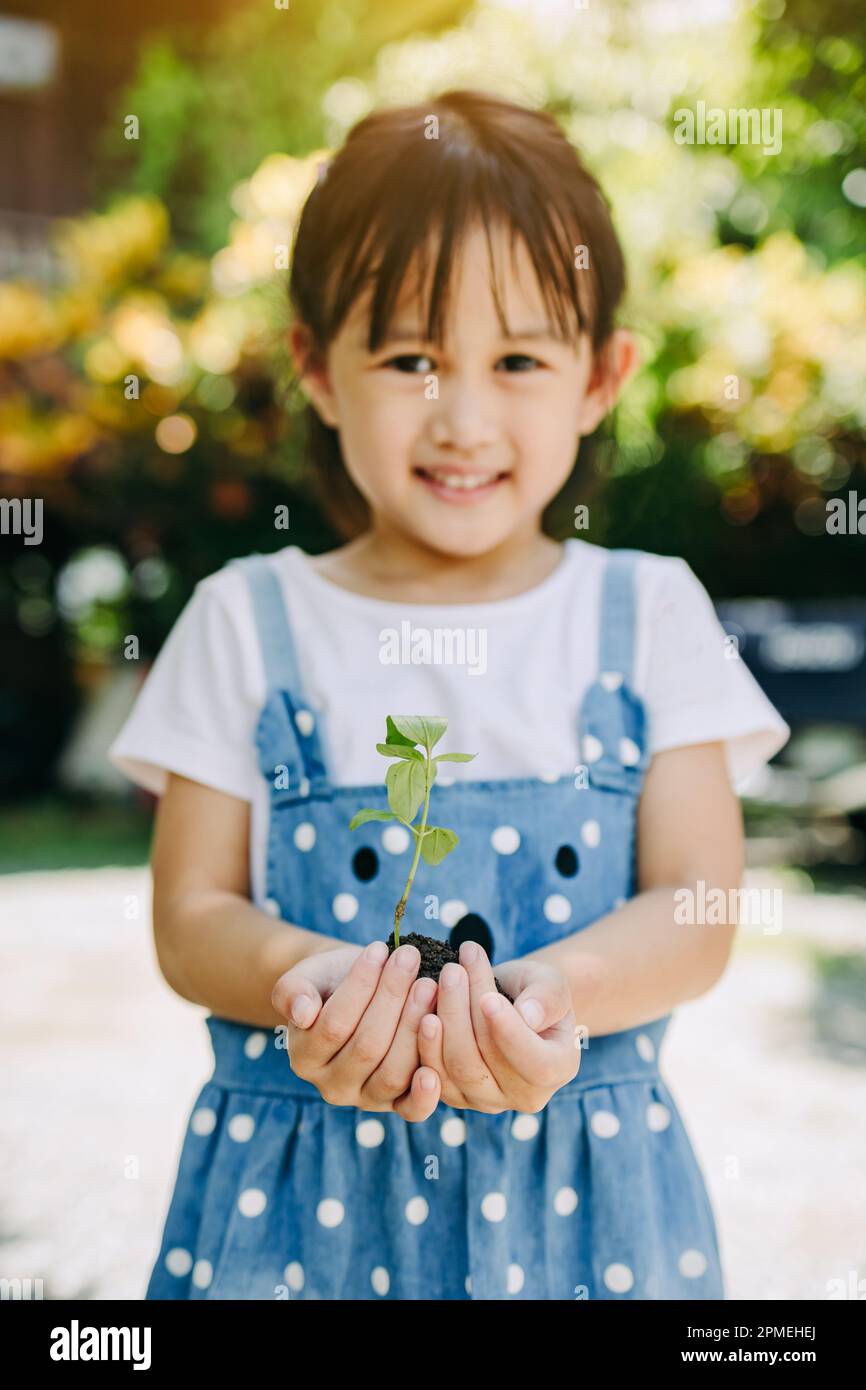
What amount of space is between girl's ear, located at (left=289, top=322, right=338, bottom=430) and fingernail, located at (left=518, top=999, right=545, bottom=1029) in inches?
20.9

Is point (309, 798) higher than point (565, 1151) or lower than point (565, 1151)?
higher

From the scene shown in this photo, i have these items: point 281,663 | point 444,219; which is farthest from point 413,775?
point 444,219

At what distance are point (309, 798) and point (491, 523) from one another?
0.26 metres

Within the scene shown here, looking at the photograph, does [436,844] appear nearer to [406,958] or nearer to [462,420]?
[406,958]

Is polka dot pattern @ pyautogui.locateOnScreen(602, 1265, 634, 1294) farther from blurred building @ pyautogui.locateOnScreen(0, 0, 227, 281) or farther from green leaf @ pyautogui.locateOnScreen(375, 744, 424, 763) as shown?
blurred building @ pyautogui.locateOnScreen(0, 0, 227, 281)

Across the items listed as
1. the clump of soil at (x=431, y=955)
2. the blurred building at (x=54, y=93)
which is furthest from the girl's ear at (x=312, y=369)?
the blurred building at (x=54, y=93)

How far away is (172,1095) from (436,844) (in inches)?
61.8

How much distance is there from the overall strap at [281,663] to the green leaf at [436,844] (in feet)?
0.45

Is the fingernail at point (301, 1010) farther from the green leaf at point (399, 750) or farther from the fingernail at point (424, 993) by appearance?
the green leaf at point (399, 750)

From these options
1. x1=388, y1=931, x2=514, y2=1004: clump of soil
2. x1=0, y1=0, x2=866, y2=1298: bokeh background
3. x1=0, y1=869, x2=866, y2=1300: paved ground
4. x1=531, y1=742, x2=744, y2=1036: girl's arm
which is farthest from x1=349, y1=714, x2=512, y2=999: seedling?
x1=0, y1=869, x2=866, y2=1300: paved ground

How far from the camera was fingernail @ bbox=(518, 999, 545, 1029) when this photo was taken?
2.64 feet

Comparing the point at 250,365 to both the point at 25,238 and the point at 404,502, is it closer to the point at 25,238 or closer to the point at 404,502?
the point at 404,502
